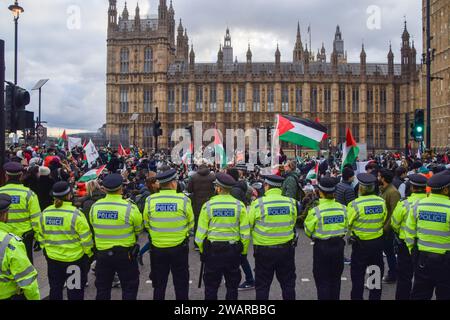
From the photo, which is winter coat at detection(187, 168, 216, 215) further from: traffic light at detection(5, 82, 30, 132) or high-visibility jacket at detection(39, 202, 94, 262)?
high-visibility jacket at detection(39, 202, 94, 262)

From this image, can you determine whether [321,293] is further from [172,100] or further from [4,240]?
[172,100]

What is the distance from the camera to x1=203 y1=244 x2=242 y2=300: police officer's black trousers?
5855 millimetres

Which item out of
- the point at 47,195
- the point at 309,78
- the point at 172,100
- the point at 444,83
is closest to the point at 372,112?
the point at 309,78

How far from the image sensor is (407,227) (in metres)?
5.87

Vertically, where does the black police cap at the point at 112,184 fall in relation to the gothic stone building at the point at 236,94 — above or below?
below

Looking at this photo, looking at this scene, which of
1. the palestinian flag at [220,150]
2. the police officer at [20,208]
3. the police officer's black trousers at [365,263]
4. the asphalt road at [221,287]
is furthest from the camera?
the palestinian flag at [220,150]

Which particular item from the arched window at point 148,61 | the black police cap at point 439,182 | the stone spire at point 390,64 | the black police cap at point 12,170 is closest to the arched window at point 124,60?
the arched window at point 148,61

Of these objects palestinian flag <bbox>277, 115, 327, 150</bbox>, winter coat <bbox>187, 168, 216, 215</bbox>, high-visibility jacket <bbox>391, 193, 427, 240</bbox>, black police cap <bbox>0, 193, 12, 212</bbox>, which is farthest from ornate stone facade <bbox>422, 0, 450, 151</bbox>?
black police cap <bbox>0, 193, 12, 212</bbox>

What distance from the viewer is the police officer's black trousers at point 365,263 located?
629 centimetres

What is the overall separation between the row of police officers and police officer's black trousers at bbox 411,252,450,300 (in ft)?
0.04

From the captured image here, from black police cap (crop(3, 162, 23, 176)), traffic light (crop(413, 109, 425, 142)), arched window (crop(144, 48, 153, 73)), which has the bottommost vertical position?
black police cap (crop(3, 162, 23, 176))

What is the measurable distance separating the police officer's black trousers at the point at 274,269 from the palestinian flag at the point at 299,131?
4.84 meters

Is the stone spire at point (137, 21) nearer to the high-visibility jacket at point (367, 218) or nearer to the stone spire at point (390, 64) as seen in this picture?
the stone spire at point (390, 64)

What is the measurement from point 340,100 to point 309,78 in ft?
16.0
